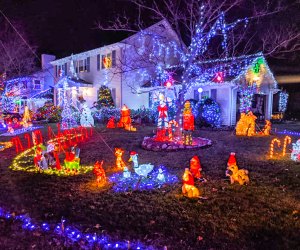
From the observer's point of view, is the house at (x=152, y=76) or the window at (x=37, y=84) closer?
the house at (x=152, y=76)

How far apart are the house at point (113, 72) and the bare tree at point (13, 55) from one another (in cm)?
461

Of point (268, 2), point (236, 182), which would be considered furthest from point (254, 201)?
point (268, 2)

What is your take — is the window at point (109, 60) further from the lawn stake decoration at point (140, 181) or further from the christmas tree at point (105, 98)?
the lawn stake decoration at point (140, 181)

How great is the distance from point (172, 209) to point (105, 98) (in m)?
18.8

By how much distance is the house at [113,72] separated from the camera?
73.4 ft

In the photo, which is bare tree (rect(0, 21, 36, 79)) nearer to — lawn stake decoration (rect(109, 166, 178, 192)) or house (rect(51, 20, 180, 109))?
house (rect(51, 20, 180, 109))

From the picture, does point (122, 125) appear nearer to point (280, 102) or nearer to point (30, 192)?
point (30, 192)

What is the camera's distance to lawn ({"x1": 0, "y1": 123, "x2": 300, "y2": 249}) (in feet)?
14.1

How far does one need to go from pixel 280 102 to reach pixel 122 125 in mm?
14468

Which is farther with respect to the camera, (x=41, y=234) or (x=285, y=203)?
(x=285, y=203)

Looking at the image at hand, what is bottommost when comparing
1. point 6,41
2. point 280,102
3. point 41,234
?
point 41,234

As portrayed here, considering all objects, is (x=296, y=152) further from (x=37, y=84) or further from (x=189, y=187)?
(x=37, y=84)

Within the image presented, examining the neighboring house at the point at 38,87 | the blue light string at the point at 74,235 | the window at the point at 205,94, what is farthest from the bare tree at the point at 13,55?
the blue light string at the point at 74,235

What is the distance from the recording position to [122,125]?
18438 millimetres
